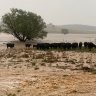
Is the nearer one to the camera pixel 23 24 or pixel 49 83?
pixel 49 83

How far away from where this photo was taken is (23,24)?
61.6m

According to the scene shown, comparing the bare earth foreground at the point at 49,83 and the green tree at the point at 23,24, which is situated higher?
the green tree at the point at 23,24

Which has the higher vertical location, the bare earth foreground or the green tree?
the green tree

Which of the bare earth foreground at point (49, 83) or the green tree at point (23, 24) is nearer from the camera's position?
the bare earth foreground at point (49, 83)

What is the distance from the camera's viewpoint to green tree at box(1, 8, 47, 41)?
6181 cm

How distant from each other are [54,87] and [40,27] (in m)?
48.5

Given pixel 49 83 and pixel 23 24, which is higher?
pixel 23 24

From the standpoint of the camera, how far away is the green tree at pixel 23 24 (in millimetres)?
61812

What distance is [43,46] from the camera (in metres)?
37.7

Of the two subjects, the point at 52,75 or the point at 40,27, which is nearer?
the point at 52,75

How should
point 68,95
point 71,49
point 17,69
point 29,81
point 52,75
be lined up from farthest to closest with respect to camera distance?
point 71,49
point 17,69
point 52,75
point 29,81
point 68,95

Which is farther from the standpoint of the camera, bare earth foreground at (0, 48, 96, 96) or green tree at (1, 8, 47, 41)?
green tree at (1, 8, 47, 41)

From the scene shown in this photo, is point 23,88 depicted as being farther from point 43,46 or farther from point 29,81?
point 43,46

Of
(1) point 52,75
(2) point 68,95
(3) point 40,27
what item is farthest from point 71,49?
(3) point 40,27
